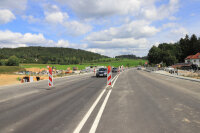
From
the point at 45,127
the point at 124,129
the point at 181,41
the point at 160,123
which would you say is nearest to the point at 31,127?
the point at 45,127

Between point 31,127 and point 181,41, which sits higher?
point 181,41

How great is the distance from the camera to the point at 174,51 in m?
94.6

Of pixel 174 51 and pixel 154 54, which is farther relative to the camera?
pixel 174 51

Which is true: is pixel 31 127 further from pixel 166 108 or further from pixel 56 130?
Answer: pixel 166 108

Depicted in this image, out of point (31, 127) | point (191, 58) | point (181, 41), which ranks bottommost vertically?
point (31, 127)

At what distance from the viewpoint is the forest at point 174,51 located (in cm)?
7775

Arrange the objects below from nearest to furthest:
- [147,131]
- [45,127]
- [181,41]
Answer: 1. [147,131]
2. [45,127]
3. [181,41]

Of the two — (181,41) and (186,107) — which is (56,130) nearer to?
(186,107)

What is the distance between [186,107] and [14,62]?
323ft

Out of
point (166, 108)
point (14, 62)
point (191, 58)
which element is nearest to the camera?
point (166, 108)

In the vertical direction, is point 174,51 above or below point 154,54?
above

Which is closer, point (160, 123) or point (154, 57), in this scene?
point (160, 123)

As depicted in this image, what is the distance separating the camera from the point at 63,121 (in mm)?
4727

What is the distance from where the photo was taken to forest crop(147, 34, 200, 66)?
255 ft
